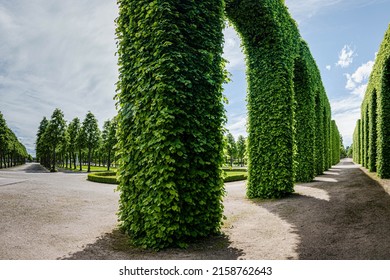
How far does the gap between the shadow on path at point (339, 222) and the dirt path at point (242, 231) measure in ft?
0.04

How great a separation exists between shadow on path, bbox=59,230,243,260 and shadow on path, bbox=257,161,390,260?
1286 mm

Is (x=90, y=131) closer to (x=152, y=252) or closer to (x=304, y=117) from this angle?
(x=304, y=117)

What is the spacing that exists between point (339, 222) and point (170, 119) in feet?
14.6

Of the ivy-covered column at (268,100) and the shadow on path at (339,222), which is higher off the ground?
the ivy-covered column at (268,100)

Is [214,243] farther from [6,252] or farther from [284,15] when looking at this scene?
[284,15]

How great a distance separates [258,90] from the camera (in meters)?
9.97

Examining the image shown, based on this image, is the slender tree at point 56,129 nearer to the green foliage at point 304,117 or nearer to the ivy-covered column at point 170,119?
the green foliage at point 304,117

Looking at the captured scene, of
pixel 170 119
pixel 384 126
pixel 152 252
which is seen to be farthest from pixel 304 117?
pixel 152 252

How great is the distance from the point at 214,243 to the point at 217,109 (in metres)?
2.64

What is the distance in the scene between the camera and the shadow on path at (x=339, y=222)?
4.40m

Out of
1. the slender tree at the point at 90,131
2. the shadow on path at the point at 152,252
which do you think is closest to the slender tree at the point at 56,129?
the slender tree at the point at 90,131

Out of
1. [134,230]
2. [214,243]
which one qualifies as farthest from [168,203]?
[214,243]

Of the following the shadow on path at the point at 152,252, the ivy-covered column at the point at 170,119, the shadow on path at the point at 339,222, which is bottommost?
the shadow on path at the point at 152,252

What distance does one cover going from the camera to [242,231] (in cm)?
584
